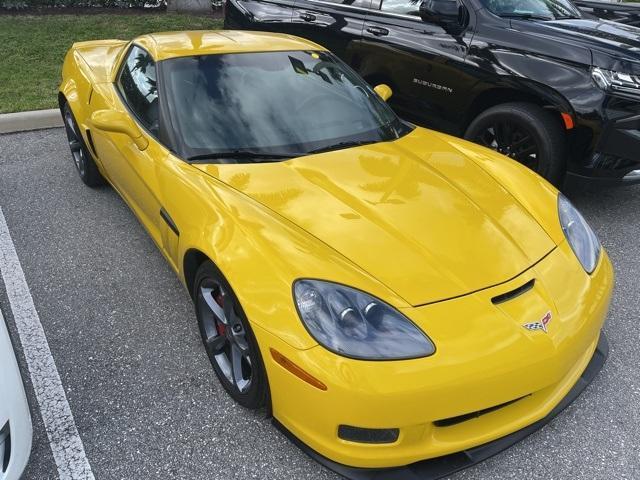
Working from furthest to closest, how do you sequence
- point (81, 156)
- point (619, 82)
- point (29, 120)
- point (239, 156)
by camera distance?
point (29, 120)
point (81, 156)
point (619, 82)
point (239, 156)

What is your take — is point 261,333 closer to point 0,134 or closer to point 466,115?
point 466,115

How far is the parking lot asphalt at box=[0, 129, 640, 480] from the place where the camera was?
Answer: 2.00 m

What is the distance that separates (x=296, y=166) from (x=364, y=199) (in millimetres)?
385

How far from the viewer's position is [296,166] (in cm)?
244

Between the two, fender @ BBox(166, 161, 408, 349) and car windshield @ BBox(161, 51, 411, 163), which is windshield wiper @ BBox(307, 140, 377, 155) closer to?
car windshield @ BBox(161, 51, 411, 163)

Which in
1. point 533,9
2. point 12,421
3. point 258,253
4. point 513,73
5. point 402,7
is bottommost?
point 12,421

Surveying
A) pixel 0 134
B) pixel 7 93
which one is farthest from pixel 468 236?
pixel 7 93

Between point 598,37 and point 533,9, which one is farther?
point 533,9

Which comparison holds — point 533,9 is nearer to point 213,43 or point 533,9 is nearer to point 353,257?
point 213,43

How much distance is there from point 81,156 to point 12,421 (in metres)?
2.83

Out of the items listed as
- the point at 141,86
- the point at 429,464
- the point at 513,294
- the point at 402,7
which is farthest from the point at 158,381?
the point at 402,7

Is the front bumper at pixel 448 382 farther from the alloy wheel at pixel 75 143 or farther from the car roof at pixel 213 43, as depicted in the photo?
the alloy wheel at pixel 75 143

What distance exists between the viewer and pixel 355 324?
1753 millimetres

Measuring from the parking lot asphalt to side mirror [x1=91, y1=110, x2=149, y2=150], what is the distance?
83 centimetres
